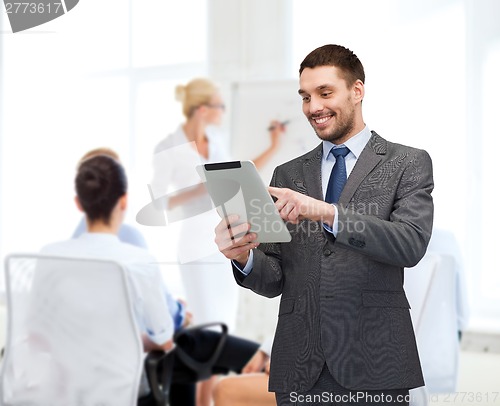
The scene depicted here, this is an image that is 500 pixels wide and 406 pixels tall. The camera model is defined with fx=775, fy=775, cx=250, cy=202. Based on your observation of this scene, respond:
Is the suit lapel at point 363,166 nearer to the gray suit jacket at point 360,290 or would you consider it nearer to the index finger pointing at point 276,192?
the gray suit jacket at point 360,290

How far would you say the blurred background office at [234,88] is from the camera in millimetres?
4133

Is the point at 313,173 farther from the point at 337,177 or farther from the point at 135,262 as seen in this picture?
the point at 135,262

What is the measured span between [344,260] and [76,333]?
127 cm

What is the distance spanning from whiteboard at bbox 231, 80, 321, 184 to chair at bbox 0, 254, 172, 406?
1538 mm

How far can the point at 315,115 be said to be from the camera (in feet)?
5.96

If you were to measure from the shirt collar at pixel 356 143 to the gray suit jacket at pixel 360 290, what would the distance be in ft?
0.12

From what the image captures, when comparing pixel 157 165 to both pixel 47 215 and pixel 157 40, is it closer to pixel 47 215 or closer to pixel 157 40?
pixel 157 40

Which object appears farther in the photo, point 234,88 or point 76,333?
point 234,88

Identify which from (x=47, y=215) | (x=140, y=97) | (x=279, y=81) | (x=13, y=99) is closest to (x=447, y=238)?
(x=279, y=81)

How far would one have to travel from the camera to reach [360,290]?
174 centimetres

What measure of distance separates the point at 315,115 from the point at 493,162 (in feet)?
8.36

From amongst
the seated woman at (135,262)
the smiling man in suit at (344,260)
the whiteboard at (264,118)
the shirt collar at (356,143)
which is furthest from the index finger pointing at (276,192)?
the whiteboard at (264,118)

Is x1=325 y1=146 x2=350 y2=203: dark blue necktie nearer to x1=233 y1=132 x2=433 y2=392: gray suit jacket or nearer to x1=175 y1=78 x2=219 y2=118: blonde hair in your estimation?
x1=233 y1=132 x2=433 y2=392: gray suit jacket

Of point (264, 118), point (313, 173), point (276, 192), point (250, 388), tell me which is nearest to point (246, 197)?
point (276, 192)
